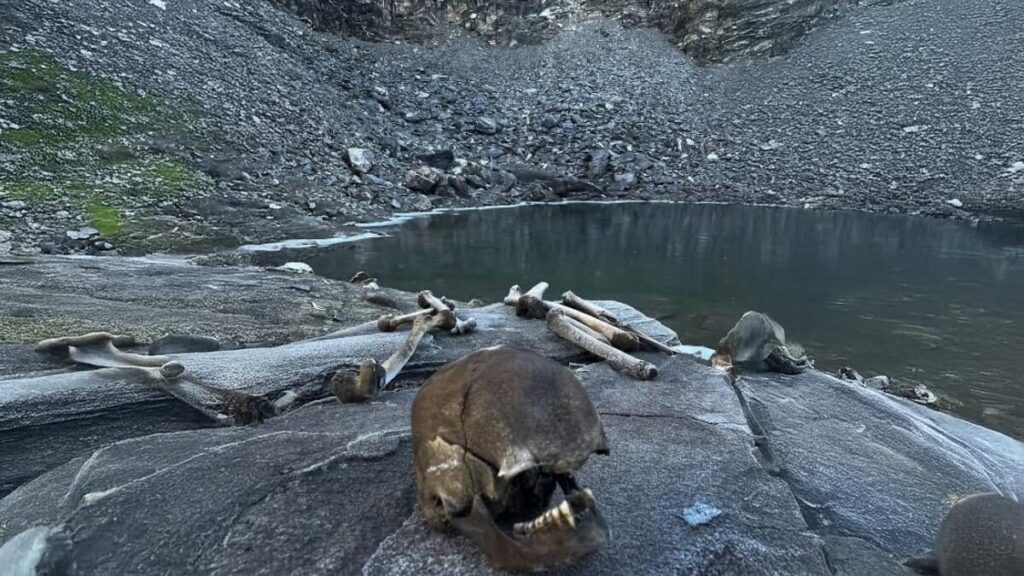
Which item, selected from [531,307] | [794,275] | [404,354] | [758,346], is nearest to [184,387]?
[404,354]

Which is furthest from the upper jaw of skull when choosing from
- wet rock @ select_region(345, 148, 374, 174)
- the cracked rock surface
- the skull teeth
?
wet rock @ select_region(345, 148, 374, 174)

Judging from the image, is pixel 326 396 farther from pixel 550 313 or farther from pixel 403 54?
pixel 403 54

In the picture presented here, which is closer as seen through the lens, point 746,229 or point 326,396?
point 326,396

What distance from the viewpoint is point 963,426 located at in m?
6.39

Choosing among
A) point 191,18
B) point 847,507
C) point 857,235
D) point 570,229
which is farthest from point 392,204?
point 847,507

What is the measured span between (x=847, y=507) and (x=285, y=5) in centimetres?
4323

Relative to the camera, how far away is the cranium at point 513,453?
2225 mm

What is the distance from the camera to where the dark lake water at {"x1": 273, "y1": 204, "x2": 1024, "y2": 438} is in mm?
10320

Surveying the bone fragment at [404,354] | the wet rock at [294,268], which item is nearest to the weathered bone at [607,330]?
the bone fragment at [404,354]

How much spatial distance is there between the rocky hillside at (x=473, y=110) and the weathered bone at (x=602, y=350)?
11367mm

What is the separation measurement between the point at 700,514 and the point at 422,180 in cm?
2516

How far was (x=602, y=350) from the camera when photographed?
5281 mm

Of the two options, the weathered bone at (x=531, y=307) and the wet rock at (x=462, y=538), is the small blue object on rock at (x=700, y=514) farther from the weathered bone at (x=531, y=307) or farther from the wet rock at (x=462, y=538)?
the weathered bone at (x=531, y=307)

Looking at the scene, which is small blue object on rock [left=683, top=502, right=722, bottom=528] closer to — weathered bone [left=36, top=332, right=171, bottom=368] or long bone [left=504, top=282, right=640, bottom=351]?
long bone [left=504, top=282, right=640, bottom=351]
